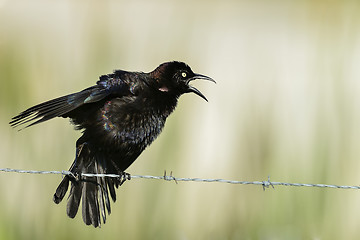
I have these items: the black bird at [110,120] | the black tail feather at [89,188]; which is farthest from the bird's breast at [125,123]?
the black tail feather at [89,188]

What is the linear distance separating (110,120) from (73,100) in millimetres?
240

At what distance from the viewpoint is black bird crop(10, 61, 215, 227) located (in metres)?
3.79

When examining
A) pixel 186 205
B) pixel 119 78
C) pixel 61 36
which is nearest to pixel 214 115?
pixel 186 205

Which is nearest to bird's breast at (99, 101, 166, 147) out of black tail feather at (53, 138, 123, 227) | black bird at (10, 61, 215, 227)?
black bird at (10, 61, 215, 227)

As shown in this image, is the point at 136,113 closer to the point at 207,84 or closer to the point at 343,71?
the point at 343,71

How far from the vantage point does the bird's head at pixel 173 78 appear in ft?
13.5

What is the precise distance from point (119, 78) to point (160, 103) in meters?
0.27

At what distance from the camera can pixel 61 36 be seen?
18.6 ft

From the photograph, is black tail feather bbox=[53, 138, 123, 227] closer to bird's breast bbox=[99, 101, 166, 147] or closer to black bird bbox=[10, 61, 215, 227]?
black bird bbox=[10, 61, 215, 227]

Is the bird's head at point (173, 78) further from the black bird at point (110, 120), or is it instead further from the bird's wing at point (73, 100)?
the bird's wing at point (73, 100)

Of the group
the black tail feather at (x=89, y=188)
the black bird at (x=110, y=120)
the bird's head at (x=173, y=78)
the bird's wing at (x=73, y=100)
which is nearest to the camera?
the bird's wing at (x=73, y=100)

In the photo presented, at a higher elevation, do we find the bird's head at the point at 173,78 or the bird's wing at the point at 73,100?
the bird's head at the point at 173,78

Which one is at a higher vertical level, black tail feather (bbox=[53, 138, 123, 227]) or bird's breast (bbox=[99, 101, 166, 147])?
bird's breast (bbox=[99, 101, 166, 147])

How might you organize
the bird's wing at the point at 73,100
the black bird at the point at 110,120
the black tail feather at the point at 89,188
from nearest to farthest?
the bird's wing at the point at 73,100
the black bird at the point at 110,120
the black tail feather at the point at 89,188
